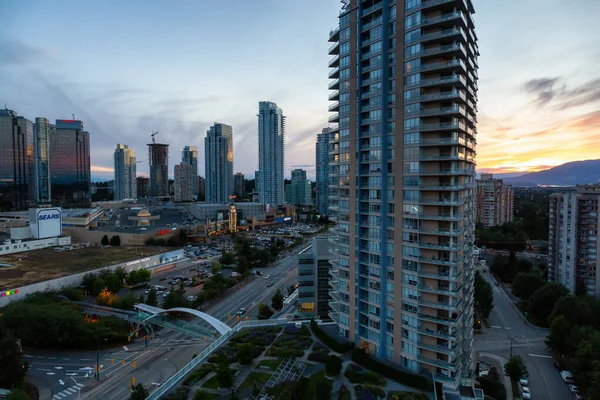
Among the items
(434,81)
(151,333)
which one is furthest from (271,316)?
(434,81)

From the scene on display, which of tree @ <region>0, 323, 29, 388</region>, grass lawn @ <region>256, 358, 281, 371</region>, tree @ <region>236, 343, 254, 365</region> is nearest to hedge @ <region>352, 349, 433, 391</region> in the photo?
grass lawn @ <region>256, 358, 281, 371</region>

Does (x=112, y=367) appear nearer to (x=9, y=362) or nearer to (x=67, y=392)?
(x=67, y=392)

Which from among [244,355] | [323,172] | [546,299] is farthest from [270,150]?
[244,355]

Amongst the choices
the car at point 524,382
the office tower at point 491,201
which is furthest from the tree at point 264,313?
the office tower at point 491,201

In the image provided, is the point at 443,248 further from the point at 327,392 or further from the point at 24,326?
the point at 24,326

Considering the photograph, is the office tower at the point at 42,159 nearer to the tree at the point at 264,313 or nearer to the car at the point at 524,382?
the tree at the point at 264,313

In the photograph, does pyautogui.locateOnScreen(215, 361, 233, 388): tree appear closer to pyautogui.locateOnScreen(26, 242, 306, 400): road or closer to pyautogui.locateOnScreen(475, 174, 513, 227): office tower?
pyautogui.locateOnScreen(26, 242, 306, 400): road
